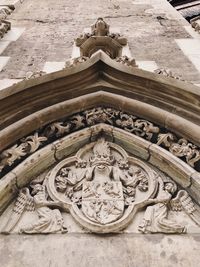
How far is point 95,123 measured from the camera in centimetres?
303

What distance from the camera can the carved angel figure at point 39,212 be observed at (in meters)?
2.18

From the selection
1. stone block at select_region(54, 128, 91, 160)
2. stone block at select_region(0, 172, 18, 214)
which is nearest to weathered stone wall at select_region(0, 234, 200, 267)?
stone block at select_region(0, 172, 18, 214)

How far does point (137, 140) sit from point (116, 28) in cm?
287

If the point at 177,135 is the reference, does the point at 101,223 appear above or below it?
below

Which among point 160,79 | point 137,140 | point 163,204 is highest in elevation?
point 160,79

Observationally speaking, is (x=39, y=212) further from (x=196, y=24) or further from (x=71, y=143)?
(x=196, y=24)

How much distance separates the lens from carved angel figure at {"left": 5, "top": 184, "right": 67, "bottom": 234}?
85.9 inches

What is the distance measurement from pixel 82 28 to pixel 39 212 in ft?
11.8

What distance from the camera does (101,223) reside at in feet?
7.07

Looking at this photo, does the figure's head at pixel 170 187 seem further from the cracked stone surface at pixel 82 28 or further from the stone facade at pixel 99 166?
the cracked stone surface at pixel 82 28

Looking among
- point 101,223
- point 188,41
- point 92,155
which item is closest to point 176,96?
point 92,155

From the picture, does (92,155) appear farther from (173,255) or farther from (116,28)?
(116,28)

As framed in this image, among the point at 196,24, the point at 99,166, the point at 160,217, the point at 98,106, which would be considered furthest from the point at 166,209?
the point at 196,24

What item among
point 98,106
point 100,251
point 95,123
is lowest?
point 100,251
